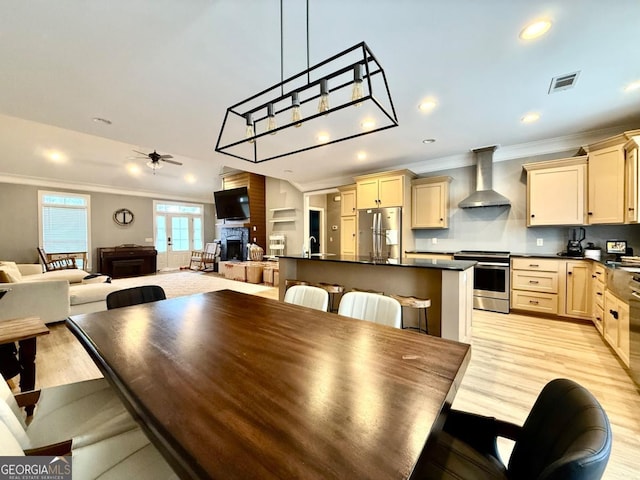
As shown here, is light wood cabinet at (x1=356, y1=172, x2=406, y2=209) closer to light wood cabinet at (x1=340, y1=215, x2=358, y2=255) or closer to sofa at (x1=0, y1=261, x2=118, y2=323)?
light wood cabinet at (x1=340, y1=215, x2=358, y2=255)

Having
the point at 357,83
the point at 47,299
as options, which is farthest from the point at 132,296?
the point at 357,83

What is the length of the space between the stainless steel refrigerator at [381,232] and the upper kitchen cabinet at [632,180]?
8.95 feet

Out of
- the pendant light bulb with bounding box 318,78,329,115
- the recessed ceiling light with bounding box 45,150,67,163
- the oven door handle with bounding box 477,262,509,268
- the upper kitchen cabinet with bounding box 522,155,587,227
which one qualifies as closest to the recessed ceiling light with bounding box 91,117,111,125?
the pendant light bulb with bounding box 318,78,329,115

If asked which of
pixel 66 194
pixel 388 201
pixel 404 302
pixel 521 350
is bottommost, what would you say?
pixel 521 350

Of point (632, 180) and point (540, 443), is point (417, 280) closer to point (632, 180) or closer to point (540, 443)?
point (540, 443)

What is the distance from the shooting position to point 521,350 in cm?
271

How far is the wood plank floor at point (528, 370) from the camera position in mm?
1724

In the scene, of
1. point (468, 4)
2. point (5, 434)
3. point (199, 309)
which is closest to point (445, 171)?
point (468, 4)

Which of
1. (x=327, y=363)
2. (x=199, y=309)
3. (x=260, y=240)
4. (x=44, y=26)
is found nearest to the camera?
(x=327, y=363)

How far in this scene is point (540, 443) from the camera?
0.76 metres

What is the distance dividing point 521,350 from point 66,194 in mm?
10730

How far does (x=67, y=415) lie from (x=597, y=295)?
491 cm

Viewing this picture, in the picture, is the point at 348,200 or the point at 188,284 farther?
the point at 188,284

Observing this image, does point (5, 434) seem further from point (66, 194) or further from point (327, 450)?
point (66, 194)
